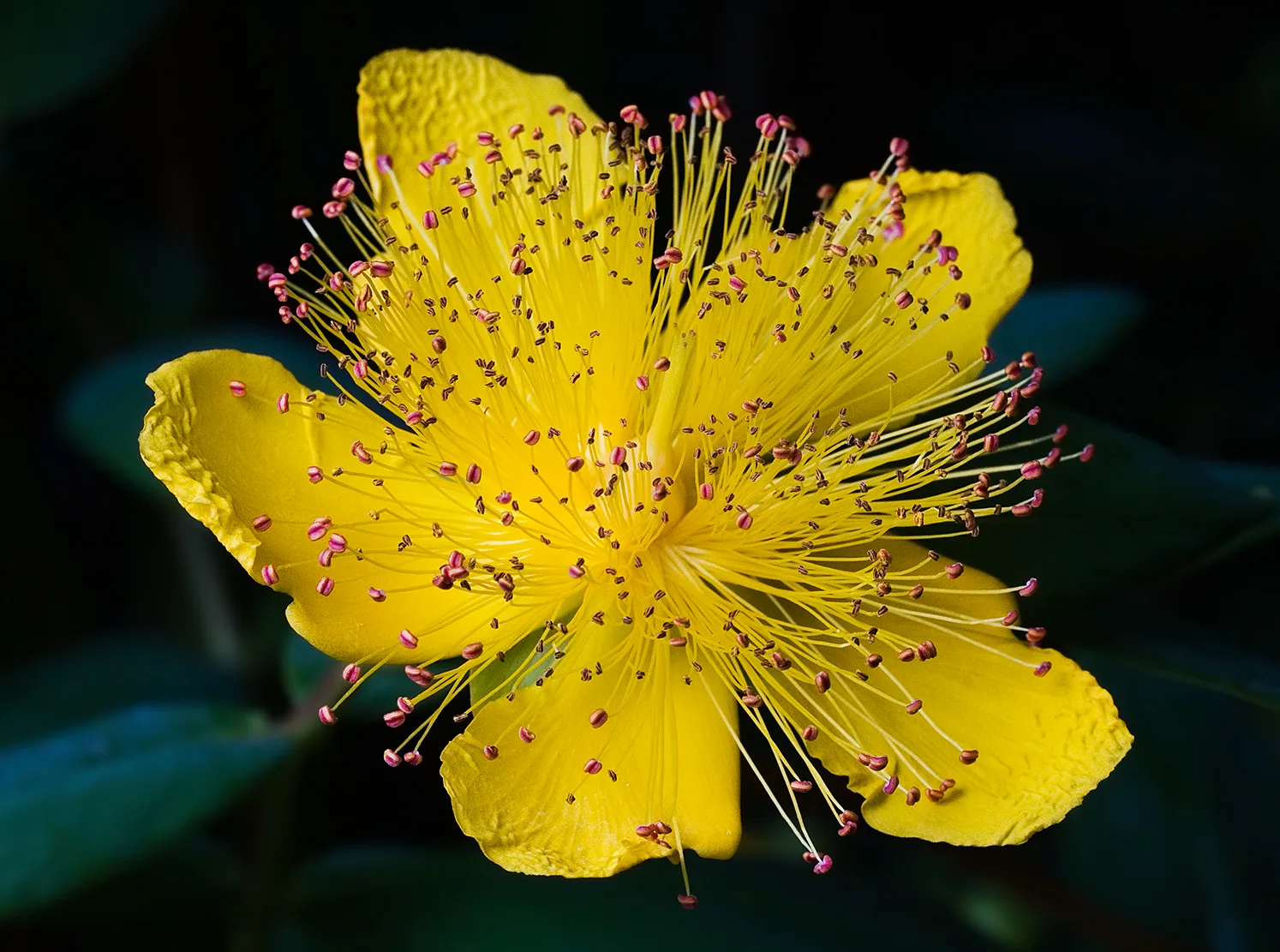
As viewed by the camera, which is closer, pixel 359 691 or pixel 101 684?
pixel 359 691

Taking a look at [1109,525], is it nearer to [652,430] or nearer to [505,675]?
[652,430]

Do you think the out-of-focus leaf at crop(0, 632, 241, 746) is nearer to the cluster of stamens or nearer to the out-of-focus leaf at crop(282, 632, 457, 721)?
the out-of-focus leaf at crop(282, 632, 457, 721)

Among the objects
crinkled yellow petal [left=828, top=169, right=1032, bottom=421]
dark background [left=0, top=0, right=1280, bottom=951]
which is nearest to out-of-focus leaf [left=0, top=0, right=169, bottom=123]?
dark background [left=0, top=0, right=1280, bottom=951]

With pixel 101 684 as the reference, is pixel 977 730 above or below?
above

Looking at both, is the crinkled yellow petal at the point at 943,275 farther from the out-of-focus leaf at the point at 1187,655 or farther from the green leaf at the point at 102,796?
the green leaf at the point at 102,796

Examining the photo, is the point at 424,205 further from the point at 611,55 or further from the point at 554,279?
the point at 611,55

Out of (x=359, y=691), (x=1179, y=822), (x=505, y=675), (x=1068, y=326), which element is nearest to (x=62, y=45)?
(x=359, y=691)
